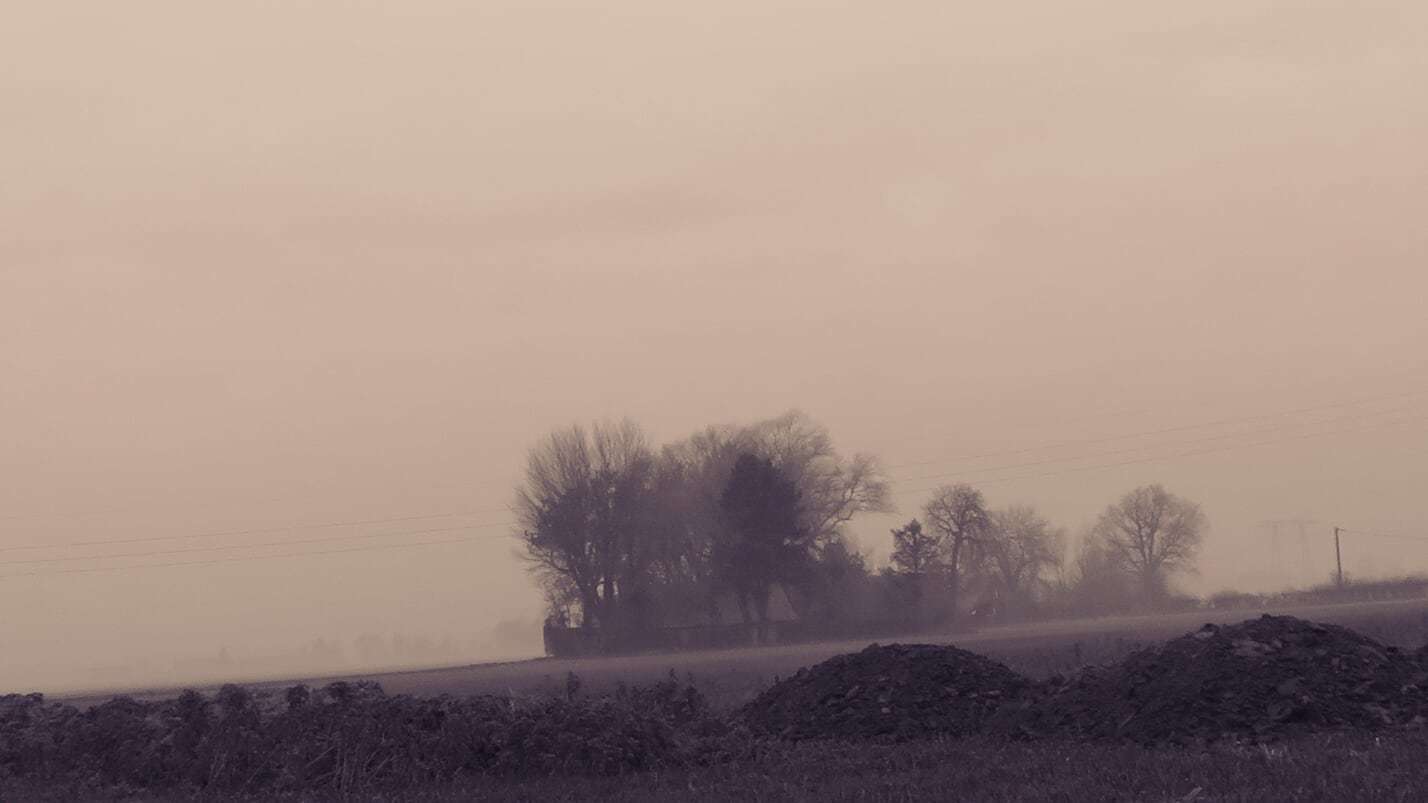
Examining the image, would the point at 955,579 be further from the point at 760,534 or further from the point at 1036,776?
the point at 1036,776

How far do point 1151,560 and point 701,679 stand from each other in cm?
9483

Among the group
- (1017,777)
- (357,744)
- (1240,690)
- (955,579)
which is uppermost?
(357,744)

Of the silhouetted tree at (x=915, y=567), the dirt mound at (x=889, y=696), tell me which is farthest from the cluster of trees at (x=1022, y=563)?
the dirt mound at (x=889, y=696)

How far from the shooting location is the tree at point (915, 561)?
94250 mm

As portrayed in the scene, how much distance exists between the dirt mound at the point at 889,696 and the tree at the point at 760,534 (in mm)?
65485

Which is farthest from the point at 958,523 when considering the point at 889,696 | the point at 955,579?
the point at 889,696

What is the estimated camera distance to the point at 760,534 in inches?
3647

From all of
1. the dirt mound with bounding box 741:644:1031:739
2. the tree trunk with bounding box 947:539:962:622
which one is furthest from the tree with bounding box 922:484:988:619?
the dirt mound with bounding box 741:644:1031:739

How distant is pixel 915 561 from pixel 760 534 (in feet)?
37.1

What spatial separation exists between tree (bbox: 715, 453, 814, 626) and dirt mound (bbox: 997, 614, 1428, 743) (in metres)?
69.2

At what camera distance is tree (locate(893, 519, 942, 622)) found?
309 feet

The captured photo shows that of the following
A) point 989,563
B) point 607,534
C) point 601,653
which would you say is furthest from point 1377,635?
point 989,563

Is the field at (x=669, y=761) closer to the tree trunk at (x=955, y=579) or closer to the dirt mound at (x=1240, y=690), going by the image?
the dirt mound at (x=1240, y=690)

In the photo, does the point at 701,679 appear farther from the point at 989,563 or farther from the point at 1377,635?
the point at 989,563
